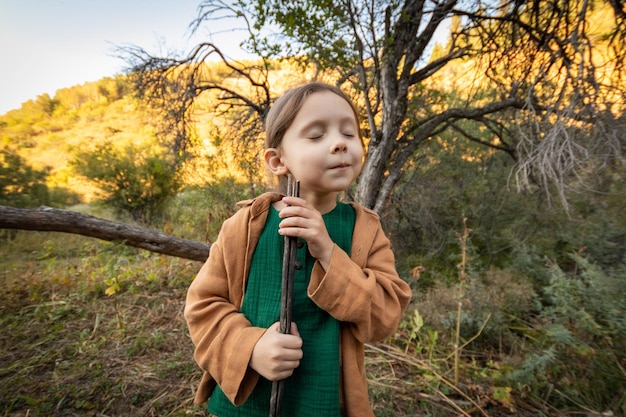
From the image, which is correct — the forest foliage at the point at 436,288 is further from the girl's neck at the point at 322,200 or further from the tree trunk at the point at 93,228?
the girl's neck at the point at 322,200

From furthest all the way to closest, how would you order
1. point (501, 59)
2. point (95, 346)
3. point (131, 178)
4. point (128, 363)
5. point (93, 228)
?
1. point (131, 178)
2. point (501, 59)
3. point (93, 228)
4. point (95, 346)
5. point (128, 363)

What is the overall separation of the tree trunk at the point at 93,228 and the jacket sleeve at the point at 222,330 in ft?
8.88

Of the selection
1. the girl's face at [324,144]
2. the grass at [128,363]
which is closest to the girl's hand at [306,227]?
the girl's face at [324,144]

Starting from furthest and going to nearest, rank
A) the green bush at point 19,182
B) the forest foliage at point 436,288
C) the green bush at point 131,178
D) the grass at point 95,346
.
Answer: the green bush at point 131,178 → the green bush at point 19,182 → the forest foliage at point 436,288 → the grass at point 95,346

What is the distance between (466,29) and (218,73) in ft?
15.9

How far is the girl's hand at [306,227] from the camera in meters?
0.74

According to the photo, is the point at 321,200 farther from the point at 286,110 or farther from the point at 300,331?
the point at 300,331

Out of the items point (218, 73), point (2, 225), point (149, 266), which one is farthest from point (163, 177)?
point (2, 225)

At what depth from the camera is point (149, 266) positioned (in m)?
4.53

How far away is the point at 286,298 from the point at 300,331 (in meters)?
0.21

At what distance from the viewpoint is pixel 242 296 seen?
37.2 inches

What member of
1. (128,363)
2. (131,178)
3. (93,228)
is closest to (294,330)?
(128,363)

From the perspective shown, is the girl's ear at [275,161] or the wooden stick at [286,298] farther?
the girl's ear at [275,161]

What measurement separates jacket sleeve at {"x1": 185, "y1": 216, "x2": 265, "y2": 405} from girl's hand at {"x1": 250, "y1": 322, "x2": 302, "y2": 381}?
0.04m
